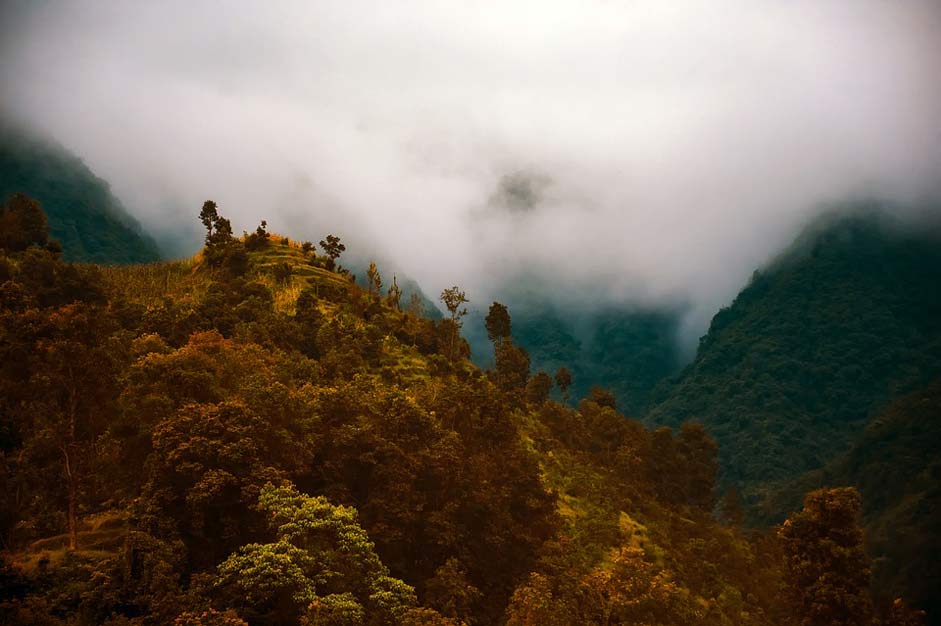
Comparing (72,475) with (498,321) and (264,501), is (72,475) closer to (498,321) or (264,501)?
(264,501)

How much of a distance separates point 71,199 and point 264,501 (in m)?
199

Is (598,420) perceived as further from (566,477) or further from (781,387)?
(781,387)

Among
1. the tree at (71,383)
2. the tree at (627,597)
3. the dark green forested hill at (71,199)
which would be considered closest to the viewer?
the tree at (627,597)

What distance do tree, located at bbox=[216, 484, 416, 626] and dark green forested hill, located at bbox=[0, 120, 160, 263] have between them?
17109 cm

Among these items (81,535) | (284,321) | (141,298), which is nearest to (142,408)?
(81,535)

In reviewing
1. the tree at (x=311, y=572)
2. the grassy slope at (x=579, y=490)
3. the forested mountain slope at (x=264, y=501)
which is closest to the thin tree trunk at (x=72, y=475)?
the forested mountain slope at (x=264, y=501)

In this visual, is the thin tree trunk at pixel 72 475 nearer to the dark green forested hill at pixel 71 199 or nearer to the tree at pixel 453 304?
the tree at pixel 453 304

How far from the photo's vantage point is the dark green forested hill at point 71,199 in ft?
548

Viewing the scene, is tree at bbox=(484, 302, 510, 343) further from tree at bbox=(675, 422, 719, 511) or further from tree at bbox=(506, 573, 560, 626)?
tree at bbox=(506, 573, 560, 626)

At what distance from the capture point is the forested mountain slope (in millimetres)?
18500

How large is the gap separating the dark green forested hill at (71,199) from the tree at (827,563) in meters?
177

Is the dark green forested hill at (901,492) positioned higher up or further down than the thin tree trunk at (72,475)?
higher up

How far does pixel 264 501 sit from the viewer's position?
20.4 metres

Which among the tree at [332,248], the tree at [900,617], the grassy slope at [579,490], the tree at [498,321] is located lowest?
the tree at [900,617]
